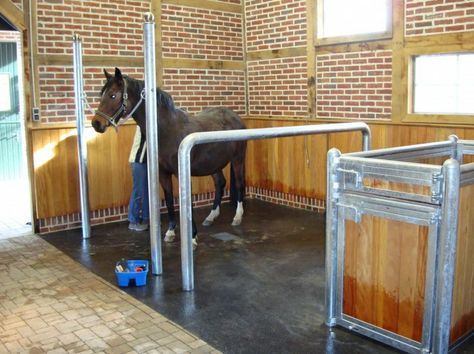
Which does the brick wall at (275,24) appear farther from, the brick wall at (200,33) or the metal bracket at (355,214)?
the metal bracket at (355,214)

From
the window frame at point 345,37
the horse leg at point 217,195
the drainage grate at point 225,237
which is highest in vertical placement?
the window frame at point 345,37

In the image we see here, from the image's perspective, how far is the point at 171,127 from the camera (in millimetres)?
5516

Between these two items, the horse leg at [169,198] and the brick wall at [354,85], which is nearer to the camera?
the horse leg at [169,198]

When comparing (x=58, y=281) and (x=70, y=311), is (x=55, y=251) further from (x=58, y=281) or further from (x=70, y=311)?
(x=70, y=311)

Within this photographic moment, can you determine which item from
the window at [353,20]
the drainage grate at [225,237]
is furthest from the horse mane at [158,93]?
the window at [353,20]

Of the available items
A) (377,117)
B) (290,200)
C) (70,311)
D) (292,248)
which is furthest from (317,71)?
(70,311)

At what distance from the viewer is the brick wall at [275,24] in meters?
7.05

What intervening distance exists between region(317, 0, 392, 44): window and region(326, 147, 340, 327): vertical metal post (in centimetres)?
321

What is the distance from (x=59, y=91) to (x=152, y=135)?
2230 millimetres

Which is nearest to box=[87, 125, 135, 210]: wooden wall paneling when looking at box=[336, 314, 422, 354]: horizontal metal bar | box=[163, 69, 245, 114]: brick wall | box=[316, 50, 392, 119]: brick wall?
box=[163, 69, 245, 114]: brick wall

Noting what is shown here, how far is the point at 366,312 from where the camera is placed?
3.36 meters

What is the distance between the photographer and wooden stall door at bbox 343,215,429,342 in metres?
3.05

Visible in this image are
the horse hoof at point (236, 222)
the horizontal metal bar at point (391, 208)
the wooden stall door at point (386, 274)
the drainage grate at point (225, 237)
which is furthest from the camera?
the horse hoof at point (236, 222)

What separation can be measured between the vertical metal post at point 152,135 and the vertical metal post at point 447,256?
2.45 m
